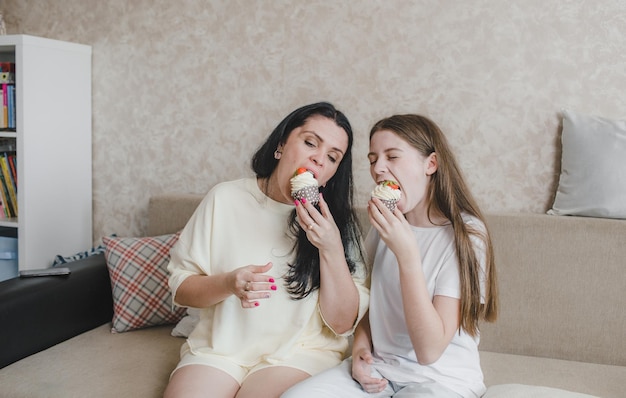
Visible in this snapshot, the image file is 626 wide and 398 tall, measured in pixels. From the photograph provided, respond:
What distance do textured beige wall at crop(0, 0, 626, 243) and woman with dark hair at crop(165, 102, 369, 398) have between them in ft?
2.32

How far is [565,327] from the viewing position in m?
2.10

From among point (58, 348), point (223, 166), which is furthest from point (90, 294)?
point (223, 166)

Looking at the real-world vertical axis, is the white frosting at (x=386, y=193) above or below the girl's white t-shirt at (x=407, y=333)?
above

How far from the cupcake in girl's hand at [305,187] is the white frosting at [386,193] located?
17 cm

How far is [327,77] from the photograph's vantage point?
8.22 feet

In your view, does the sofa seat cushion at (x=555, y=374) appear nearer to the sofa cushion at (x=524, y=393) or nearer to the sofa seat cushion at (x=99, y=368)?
the sofa cushion at (x=524, y=393)

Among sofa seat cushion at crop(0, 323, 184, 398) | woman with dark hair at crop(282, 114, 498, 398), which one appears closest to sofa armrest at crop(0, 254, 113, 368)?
sofa seat cushion at crop(0, 323, 184, 398)

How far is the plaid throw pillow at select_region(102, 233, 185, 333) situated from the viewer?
227 centimetres

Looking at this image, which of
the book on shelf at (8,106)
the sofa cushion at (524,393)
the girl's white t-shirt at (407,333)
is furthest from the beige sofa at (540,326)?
the book on shelf at (8,106)

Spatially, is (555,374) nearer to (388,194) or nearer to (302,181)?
(388,194)

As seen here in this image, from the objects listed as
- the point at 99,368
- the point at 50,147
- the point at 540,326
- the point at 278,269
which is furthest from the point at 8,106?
the point at 540,326

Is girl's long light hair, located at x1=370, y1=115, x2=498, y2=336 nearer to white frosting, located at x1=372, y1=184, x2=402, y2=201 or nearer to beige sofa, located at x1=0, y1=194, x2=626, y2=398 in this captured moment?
white frosting, located at x1=372, y1=184, x2=402, y2=201

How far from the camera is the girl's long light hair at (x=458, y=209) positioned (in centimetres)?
157

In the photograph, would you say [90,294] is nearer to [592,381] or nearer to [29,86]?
[29,86]
